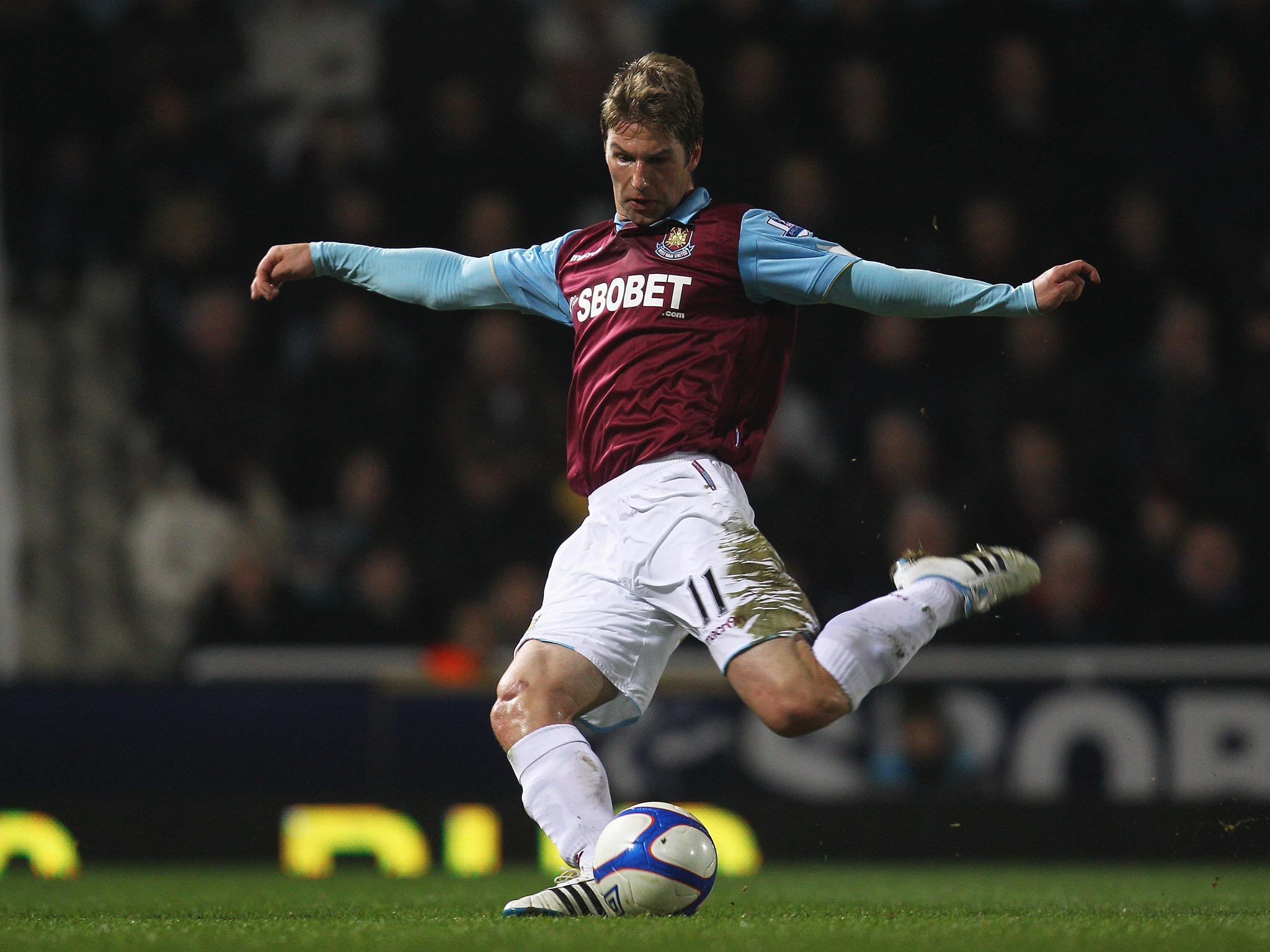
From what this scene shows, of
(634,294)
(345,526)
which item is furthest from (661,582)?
(345,526)

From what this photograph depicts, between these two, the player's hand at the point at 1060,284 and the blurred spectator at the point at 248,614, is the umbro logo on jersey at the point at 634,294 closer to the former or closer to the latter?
the player's hand at the point at 1060,284

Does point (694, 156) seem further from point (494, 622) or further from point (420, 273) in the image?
point (494, 622)

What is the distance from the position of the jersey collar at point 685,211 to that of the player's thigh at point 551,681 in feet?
3.72

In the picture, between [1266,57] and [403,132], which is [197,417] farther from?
[1266,57]

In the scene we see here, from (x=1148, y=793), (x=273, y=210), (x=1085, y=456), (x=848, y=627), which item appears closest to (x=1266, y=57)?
(x=1085, y=456)

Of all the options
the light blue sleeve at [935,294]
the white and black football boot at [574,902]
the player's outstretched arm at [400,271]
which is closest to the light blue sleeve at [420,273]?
the player's outstretched arm at [400,271]

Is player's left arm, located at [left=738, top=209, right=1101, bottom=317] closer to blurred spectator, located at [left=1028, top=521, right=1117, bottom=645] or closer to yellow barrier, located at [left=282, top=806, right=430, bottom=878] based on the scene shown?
yellow barrier, located at [left=282, top=806, right=430, bottom=878]

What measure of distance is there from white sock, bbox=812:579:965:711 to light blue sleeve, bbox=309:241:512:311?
136 cm

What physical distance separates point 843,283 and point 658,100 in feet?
2.17

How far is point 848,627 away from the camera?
4312 mm

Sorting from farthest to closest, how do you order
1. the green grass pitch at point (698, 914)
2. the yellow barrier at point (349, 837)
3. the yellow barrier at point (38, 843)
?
the yellow barrier at point (349, 837) < the yellow barrier at point (38, 843) < the green grass pitch at point (698, 914)

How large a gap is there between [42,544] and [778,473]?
4.19 m

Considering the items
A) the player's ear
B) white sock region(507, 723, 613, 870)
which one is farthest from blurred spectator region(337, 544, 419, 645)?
the player's ear

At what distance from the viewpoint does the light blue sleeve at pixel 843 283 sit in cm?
436
